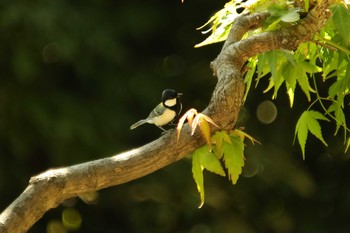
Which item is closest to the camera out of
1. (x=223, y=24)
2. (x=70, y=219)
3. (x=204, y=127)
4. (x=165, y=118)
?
(x=204, y=127)

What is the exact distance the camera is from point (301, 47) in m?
1.30

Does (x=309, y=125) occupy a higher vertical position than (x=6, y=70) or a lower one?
higher

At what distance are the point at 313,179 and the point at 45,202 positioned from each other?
318 cm

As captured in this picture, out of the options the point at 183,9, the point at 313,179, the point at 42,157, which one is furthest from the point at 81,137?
the point at 313,179

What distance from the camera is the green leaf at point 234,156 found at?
111 centimetres

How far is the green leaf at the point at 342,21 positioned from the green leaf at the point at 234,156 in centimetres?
23

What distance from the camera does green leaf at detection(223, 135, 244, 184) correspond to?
1.11 meters

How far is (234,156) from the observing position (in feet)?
3.67

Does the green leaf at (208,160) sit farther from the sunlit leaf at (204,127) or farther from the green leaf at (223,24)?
the green leaf at (223,24)

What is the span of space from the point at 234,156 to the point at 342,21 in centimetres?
26

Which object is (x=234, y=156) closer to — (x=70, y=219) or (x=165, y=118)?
(x=165, y=118)

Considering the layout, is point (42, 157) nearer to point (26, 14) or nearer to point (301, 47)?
point (26, 14)

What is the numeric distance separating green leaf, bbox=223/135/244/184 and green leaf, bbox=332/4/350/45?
0.74 feet

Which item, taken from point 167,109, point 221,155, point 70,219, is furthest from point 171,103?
point 70,219
